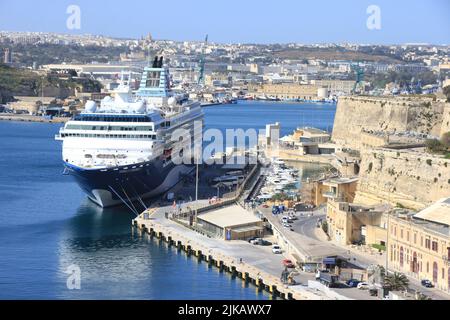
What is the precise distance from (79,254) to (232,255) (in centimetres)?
209

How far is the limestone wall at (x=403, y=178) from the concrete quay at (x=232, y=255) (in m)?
2.54

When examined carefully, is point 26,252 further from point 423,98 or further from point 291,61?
point 291,61

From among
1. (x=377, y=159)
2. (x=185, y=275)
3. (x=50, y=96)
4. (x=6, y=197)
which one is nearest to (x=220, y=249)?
(x=185, y=275)

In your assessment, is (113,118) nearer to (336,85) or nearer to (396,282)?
(396,282)

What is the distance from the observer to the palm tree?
33.2ft

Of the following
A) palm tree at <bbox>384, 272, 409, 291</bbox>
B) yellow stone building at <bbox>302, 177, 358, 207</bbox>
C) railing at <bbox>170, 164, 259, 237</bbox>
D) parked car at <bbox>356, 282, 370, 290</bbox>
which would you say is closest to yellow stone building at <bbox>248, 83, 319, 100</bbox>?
railing at <bbox>170, 164, 259, 237</bbox>

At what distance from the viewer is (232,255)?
12.5 meters

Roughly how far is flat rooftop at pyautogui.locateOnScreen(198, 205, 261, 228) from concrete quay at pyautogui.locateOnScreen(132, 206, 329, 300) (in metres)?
0.33

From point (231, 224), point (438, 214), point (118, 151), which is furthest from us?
point (118, 151)

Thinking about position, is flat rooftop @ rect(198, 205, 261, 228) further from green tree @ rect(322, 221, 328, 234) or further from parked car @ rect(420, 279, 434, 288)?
parked car @ rect(420, 279, 434, 288)

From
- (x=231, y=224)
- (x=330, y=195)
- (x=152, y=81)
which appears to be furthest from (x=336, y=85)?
(x=231, y=224)

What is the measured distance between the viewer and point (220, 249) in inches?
509

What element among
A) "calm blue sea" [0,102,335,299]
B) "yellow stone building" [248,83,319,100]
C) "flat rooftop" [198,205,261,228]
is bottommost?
"yellow stone building" [248,83,319,100]
